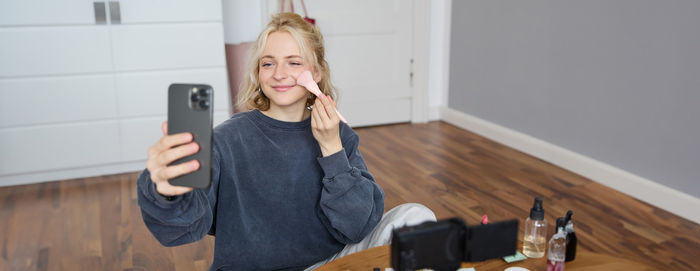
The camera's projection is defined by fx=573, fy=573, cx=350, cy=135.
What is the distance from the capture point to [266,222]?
1.34m

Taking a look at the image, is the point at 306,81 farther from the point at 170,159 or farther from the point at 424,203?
the point at 424,203

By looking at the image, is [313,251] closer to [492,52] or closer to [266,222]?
[266,222]

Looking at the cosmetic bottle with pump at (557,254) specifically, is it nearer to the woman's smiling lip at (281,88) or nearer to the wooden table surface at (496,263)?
the wooden table surface at (496,263)

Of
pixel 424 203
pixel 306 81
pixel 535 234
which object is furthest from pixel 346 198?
pixel 424 203

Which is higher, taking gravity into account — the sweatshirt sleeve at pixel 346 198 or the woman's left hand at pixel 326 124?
the woman's left hand at pixel 326 124

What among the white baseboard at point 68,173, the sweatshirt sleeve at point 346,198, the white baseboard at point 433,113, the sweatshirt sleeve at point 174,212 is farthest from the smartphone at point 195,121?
the white baseboard at point 433,113

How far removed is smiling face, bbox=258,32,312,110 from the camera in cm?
135

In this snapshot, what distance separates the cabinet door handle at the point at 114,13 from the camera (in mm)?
2924

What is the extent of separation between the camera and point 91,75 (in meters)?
3.01

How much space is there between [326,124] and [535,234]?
1.70ft

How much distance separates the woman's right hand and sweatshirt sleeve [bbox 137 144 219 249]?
59 mm

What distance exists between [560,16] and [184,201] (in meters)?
2.69

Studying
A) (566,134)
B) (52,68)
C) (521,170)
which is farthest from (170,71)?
(566,134)

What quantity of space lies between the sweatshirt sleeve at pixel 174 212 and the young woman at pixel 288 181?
4cm
